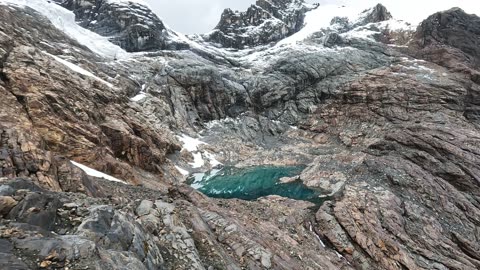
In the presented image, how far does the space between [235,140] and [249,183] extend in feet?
80.3

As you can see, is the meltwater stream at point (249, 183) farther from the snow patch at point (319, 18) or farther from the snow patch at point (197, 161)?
the snow patch at point (319, 18)

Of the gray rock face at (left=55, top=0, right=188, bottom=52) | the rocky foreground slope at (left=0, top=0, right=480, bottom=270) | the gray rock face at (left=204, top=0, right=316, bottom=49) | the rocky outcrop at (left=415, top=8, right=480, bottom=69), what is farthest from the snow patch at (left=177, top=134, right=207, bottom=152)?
the rocky outcrop at (left=415, top=8, right=480, bottom=69)

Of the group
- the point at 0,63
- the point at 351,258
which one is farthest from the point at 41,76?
the point at 351,258

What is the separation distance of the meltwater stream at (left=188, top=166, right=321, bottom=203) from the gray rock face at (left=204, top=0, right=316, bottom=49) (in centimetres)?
8086

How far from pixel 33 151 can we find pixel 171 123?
5106 centimetres

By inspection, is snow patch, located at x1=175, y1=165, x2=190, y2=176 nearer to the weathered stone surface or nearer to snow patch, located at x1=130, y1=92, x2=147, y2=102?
snow patch, located at x1=130, y1=92, x2=147, y2=102

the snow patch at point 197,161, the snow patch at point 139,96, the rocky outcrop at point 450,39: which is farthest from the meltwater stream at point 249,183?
the rocky outcrop at point 450,39

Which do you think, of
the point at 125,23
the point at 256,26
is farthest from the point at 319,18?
the point at 125,23

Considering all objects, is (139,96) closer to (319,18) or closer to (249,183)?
(249,183)

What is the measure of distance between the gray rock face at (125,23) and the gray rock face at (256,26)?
3110 centimetres

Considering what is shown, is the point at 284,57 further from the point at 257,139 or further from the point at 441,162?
the point at 441,162

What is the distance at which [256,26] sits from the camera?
5443 inches

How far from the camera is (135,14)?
101062mm

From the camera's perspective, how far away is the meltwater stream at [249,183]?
46.1m
